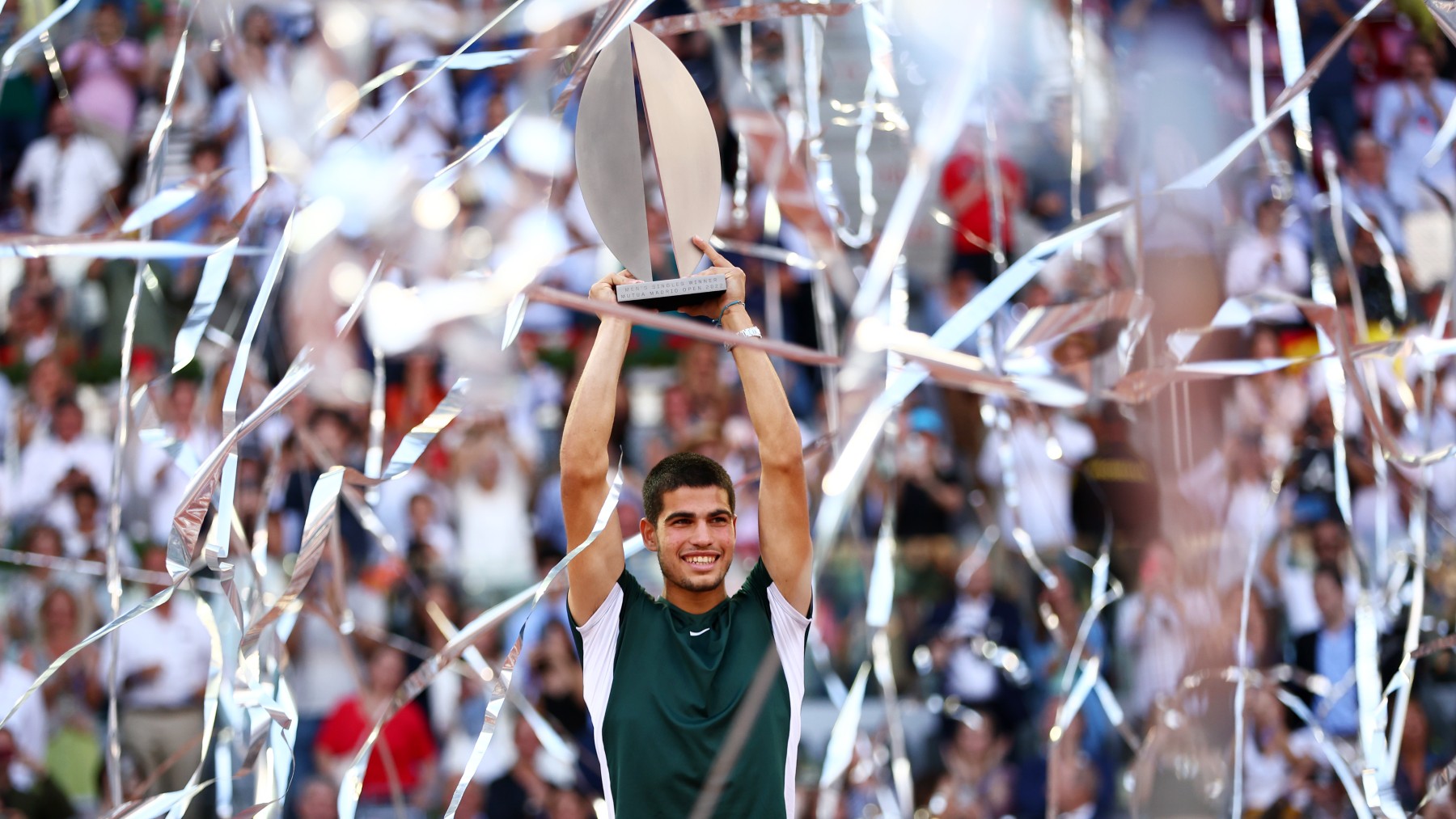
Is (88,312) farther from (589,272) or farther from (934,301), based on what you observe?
(934,301)

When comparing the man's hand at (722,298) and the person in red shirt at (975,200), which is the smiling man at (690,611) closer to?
the man's hand at (722,298)

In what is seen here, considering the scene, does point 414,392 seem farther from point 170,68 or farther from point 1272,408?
point 1272,408

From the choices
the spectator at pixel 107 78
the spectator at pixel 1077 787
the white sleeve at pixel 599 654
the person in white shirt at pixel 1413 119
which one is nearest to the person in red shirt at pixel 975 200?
the person in white shirt at pixel 1413 119

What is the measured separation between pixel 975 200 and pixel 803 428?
1168mm

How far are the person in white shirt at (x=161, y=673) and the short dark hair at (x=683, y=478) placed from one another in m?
2.84

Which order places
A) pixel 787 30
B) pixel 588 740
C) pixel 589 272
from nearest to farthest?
pixel 787 30 → pixel 588 740 → pixel 589 272

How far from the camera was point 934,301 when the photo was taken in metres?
5.44

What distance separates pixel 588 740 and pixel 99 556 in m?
1.94

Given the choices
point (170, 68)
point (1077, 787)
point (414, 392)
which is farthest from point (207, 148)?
point (1077, 787)

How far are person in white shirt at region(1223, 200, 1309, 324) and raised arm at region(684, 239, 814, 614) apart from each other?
3.12 meters

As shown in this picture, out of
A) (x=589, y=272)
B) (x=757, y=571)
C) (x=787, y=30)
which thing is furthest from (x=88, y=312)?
(x=757, y=571)

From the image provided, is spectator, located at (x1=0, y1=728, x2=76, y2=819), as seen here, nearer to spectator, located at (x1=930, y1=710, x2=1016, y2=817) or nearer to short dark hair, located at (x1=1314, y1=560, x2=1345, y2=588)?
spectator, located at (x1=930, y1=710, x2=1016, y2=817)

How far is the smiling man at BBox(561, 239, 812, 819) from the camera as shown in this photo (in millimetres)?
2164

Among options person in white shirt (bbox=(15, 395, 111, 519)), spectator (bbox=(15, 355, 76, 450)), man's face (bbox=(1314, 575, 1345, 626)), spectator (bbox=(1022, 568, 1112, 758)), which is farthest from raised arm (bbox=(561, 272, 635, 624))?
spectator (bbox=(15, 355, 76, 450))
